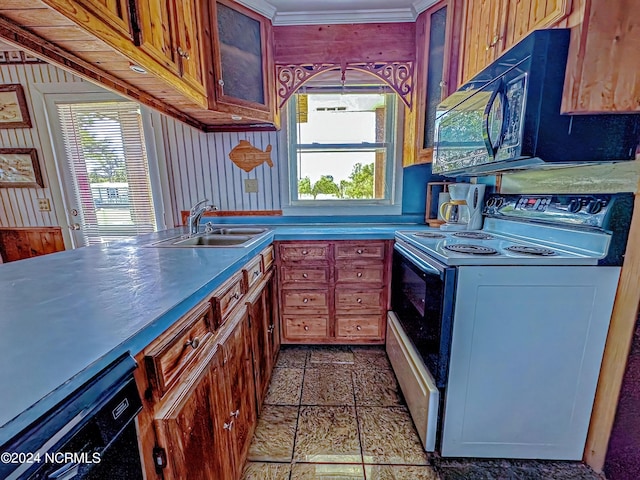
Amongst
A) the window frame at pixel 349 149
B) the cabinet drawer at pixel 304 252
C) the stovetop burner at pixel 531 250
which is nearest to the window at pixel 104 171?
the window frame at pixel 349 149

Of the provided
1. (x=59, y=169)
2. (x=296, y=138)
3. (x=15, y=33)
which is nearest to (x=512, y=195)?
(x=296, y=138)

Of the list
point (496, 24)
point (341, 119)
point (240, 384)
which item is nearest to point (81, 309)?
point (240, 384)

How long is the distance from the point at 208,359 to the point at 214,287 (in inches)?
8.9

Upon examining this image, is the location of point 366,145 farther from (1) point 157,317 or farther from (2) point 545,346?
(1) point 157,317

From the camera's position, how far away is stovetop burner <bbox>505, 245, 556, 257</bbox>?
1.15 meters

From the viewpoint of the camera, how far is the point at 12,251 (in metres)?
2.42

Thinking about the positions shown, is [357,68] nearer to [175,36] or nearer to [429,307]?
[175,36]

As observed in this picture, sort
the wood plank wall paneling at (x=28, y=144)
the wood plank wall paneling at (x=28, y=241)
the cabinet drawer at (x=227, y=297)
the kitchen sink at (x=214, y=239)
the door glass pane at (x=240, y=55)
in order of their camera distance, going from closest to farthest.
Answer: the cabinet drawer at (x=227, y=297) < the kitchen sink at (x=214, y=239) < the door glass pane at (x=240, y=55) < the wood plank wall paneling at (x=28, y=144) < the wood plank wall paneling at (x=28, y=241)

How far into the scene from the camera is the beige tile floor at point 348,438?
1.21m

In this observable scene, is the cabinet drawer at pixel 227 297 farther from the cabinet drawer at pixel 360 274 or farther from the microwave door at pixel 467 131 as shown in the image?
the microwave door at pixel 467 131

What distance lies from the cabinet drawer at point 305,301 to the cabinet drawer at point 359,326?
0.54ft

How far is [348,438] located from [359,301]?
0.87 m

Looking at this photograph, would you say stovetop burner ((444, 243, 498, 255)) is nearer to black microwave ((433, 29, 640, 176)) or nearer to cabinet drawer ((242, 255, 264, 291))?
black microwave ((433, 29, 640, 176))

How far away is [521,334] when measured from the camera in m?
→ 1.14
